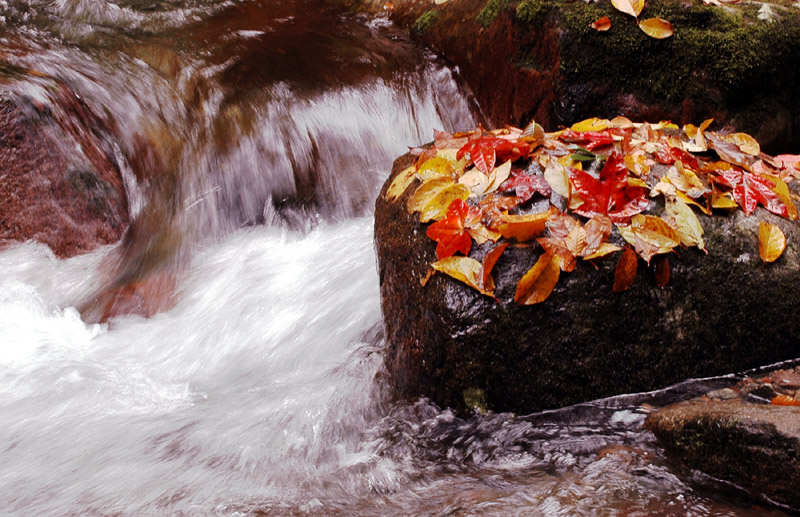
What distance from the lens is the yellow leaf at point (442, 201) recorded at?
2518 mm

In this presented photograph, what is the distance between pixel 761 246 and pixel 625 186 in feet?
2.07

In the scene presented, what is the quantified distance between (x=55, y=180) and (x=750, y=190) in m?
4.45

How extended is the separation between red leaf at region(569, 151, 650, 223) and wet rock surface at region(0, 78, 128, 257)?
11.6 feet

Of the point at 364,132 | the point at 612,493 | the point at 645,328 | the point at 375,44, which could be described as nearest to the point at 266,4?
the point at 375,44

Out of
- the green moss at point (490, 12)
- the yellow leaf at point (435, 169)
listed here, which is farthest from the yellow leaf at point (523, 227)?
the green moss at point (490, 12)

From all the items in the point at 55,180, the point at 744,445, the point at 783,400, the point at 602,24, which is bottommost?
the point at 783,400

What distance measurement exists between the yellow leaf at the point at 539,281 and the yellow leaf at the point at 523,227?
0.36 feet

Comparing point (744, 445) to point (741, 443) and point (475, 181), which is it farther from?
point (475, 181)

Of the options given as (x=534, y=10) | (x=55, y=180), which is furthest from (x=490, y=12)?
(x=55, y=180)

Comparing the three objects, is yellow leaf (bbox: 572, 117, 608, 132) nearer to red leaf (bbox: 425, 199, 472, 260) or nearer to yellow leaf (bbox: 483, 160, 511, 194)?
yellow leaf (bbox: 483, 160, 511, 194)

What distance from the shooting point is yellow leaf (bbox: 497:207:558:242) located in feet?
7.73

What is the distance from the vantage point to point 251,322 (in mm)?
3641

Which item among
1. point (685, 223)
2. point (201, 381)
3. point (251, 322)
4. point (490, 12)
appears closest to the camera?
point (685, 223)

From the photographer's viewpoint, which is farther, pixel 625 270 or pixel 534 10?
pixel 534 10
